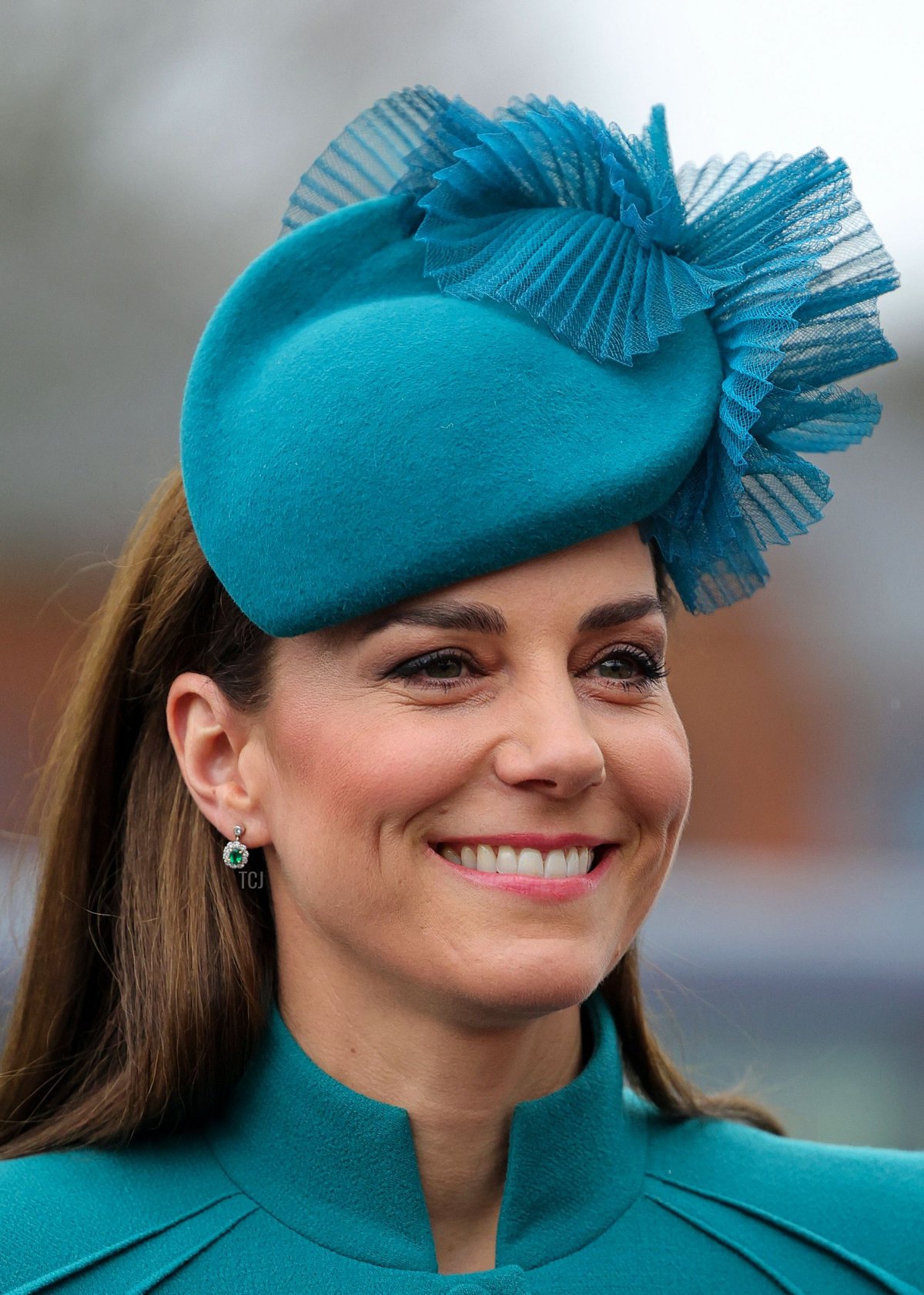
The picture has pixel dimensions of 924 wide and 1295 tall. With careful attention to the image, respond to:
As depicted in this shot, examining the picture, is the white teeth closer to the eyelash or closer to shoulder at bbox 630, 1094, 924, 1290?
the eyelash

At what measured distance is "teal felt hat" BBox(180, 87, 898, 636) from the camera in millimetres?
1869

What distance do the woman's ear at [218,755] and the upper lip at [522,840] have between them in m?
0.31

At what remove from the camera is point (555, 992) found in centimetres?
187

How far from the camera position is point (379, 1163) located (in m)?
1.99

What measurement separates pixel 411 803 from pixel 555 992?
278 mm

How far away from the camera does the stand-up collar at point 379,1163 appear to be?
78.0 inches

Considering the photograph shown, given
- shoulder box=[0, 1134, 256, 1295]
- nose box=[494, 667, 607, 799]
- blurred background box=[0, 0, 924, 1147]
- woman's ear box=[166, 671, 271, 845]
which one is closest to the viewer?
nose box=[494, 667, 607, 799]

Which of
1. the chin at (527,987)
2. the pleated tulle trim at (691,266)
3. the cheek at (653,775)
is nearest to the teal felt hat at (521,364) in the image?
the pleated tulle trim at (691,266)

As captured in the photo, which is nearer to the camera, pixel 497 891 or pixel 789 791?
pixel 497 891

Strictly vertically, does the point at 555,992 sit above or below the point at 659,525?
below

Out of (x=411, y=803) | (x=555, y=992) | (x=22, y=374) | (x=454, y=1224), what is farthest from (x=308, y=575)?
→ (x=22, y=374)

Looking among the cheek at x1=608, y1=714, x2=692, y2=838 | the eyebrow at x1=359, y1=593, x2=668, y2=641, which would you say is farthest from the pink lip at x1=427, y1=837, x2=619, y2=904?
the eyebrow at x1=359, y1=593, x2=668, y2=641

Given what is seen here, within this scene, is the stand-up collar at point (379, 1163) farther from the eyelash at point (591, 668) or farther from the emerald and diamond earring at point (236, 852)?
the eyelash at point (591, 668)

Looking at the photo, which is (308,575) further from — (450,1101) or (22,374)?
(22,374)
